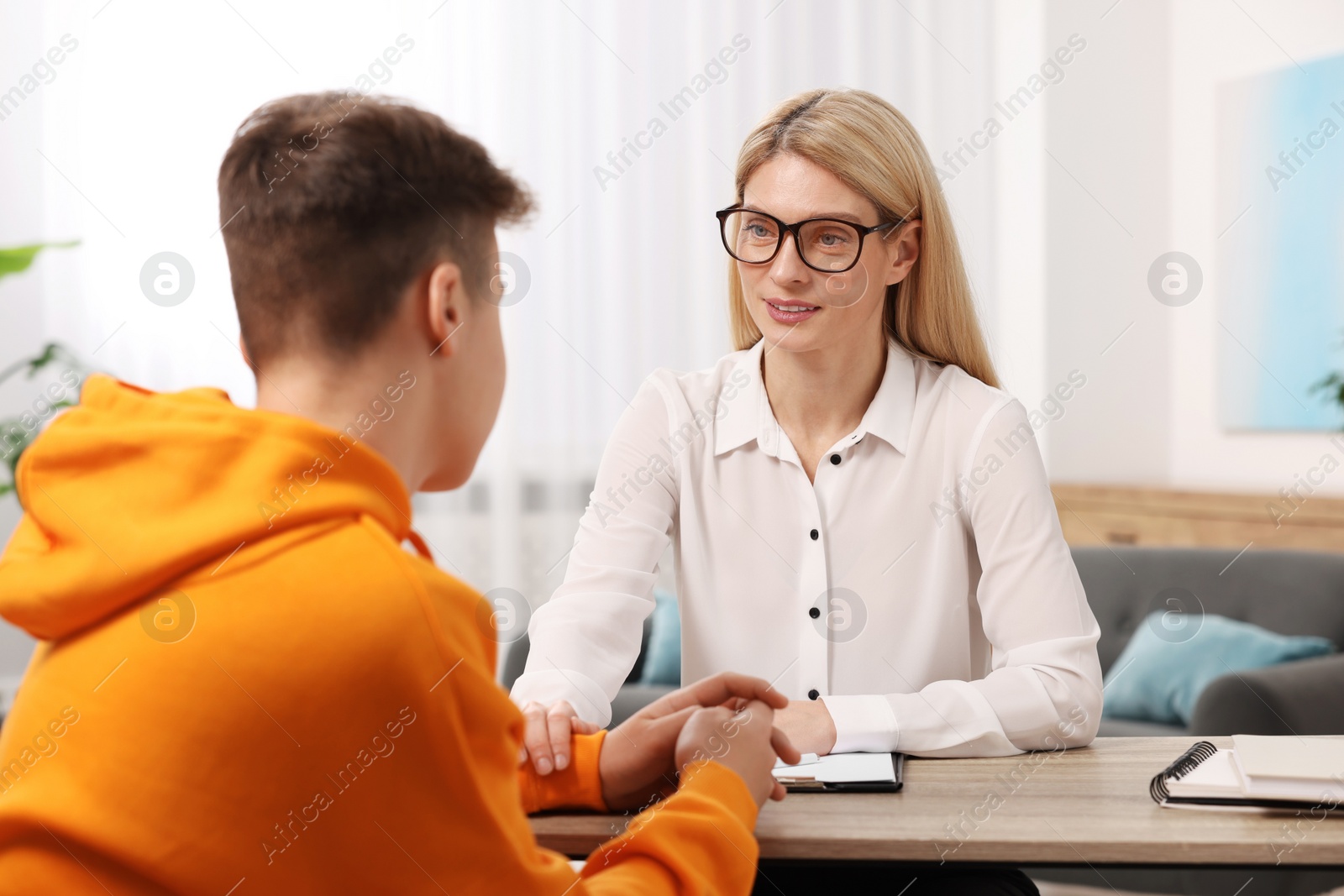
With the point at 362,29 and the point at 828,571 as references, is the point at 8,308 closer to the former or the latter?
the point at 362,29

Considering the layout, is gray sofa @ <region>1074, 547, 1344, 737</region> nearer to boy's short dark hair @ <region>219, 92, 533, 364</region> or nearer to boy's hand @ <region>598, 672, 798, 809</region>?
boy's hand @ <region>598, 672, 798, 809</region>

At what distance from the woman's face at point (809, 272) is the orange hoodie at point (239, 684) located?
0.92 metres

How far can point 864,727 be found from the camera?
127cm

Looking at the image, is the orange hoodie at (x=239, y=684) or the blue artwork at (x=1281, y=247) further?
the blue artwork at (x=1281, y=247)

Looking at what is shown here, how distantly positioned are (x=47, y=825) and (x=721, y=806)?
0.48 m

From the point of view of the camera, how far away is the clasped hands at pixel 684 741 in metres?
1.06

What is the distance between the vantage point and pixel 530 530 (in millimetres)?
3998

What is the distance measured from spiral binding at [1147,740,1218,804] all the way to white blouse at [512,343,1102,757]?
19 cm

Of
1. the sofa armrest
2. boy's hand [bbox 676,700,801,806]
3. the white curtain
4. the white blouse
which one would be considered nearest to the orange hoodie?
boy's hand [bbox 676,700,801,806]

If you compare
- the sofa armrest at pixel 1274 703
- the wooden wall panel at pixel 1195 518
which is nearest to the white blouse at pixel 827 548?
the sofa armrest at pixel 1274 703

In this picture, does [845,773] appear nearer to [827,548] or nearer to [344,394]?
[827,548]

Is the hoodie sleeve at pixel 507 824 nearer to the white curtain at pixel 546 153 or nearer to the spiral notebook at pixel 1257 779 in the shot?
the spiral notebook at pixel 1257 779

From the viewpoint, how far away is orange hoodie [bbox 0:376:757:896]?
68cm

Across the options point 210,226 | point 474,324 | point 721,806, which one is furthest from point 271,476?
point 210,226
